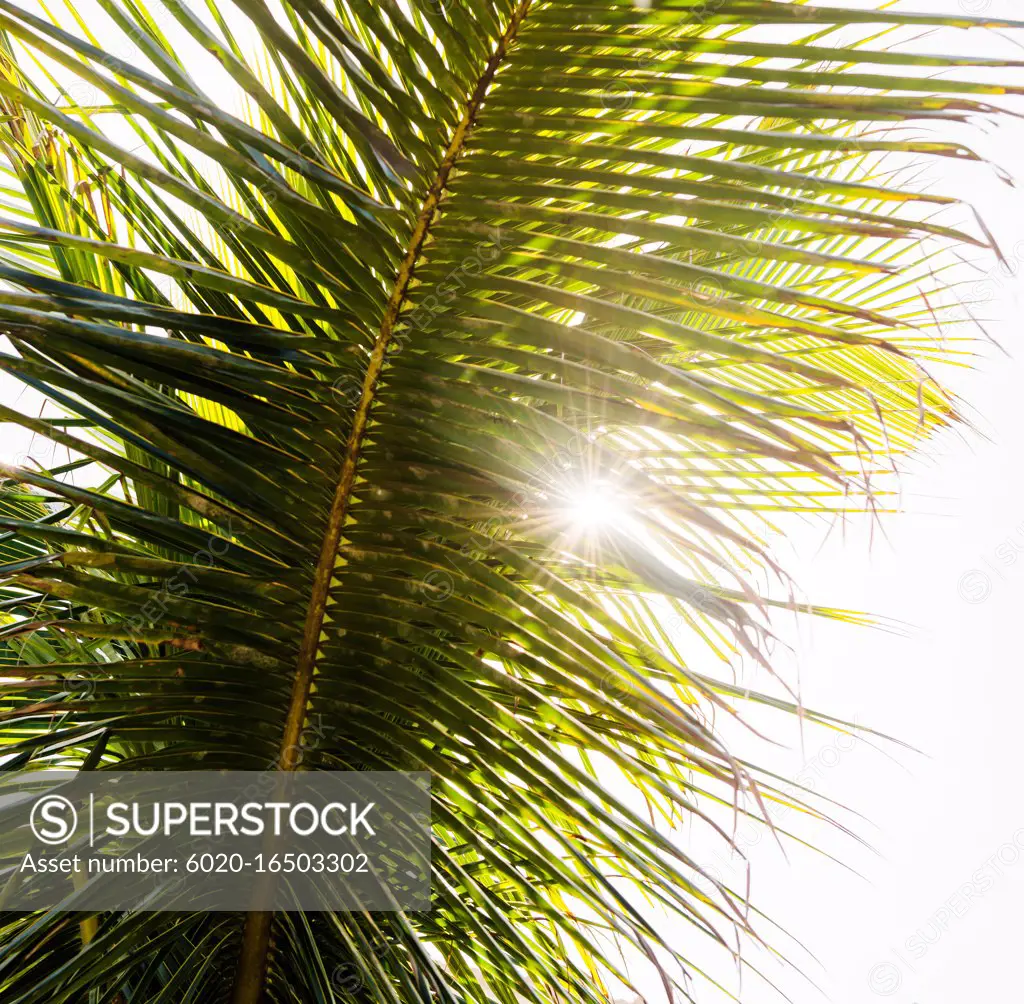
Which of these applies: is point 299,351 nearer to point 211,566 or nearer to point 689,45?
point 211,566

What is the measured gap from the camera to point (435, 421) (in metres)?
0.56

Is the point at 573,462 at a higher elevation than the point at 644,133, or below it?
below

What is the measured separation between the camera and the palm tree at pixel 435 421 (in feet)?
1.60

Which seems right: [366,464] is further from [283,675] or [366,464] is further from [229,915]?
[229,915]

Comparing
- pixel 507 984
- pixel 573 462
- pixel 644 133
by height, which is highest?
pixel 644 133

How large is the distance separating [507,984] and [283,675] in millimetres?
318

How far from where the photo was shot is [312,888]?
58cm

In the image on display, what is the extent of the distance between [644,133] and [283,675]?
19.0 inches

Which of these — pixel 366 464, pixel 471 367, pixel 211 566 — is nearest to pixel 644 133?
pixel 471 367

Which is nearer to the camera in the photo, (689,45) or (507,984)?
(689,45)

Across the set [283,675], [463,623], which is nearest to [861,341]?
→ [463,623]

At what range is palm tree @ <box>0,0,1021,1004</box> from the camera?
1.60ft

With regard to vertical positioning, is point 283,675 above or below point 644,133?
below

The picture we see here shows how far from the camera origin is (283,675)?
1.99 ft
